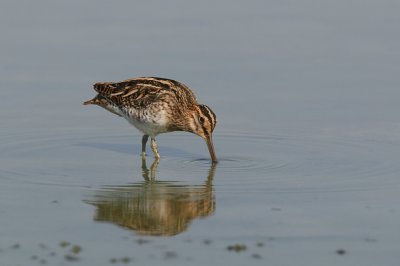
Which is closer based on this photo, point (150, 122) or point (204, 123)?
point (204, 123)

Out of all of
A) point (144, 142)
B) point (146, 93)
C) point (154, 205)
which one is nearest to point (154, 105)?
point (146, 93)

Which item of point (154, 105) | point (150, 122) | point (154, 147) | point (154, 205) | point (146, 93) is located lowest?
point (154, 205)

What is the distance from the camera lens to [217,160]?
14.3 meters

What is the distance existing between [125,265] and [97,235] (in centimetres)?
105

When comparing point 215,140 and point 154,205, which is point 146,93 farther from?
point 154,205

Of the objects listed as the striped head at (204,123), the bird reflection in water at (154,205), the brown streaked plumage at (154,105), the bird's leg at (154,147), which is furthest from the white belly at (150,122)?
the bird reflection in water at (154,205)

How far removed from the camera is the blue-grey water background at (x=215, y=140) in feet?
33.9

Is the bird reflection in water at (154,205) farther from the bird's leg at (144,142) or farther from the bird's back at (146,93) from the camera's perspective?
the bird's back at (146,93)

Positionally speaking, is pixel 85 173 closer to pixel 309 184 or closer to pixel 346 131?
pixel 309 184

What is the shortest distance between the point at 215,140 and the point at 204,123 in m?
0.77

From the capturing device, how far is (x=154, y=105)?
49.9 feet

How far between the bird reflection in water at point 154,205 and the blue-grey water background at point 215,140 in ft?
0.10

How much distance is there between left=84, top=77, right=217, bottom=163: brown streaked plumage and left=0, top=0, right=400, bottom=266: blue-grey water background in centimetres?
37

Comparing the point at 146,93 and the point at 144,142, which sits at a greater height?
the point at 146,93
